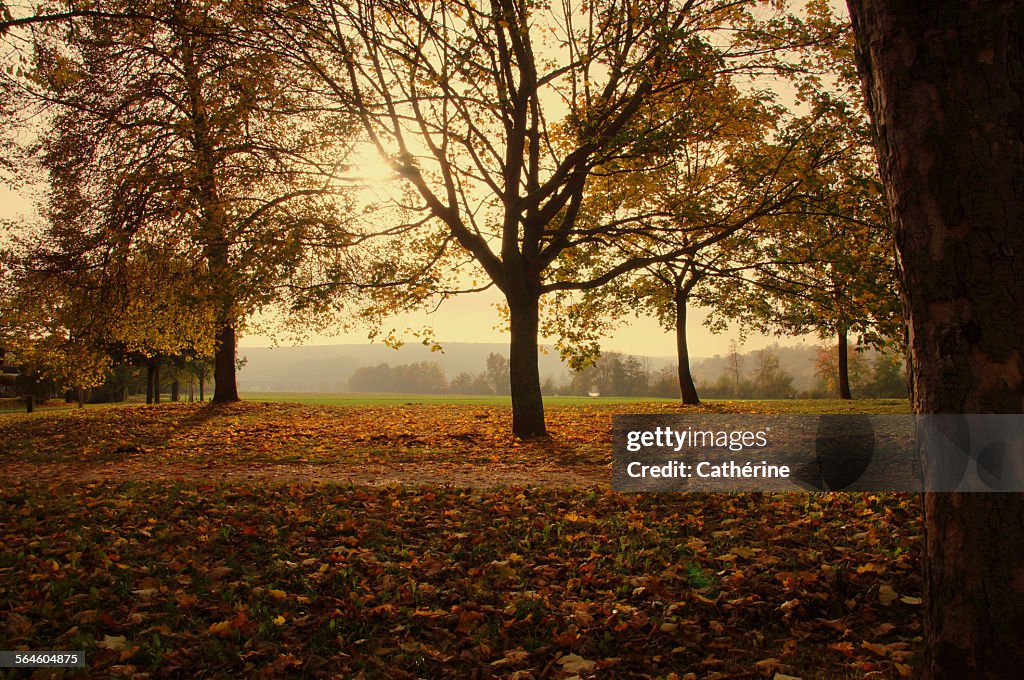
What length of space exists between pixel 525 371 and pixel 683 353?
12824 millimetres

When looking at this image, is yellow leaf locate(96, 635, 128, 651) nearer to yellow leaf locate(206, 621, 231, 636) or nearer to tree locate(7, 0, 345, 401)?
yellow leaf locate(206, 621, 231, 636)

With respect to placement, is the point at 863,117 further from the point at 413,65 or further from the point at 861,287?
the point at 413,65

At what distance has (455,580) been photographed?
18.7 ft

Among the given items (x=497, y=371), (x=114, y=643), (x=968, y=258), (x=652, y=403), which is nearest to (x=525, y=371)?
(x=114, y=643)

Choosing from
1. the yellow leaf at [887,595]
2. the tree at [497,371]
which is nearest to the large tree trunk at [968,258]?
the yellow leaf at [887,595]

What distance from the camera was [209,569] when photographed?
5.88 m

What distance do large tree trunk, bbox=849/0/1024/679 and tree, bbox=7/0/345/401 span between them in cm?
1333

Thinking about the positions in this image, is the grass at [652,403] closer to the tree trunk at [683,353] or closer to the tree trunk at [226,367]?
the tree trunk at [683,353]

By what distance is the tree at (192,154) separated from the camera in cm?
1458

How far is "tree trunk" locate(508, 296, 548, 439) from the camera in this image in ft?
51.1

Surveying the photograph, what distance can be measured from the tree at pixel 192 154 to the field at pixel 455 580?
7141 mm

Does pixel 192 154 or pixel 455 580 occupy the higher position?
pixel 192 154

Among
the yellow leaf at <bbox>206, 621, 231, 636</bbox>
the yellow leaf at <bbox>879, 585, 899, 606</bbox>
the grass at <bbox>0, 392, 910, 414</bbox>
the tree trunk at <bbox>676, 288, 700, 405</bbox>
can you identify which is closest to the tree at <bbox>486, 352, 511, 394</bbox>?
the grass at <bbox>0, 392, 910, 414</bbox>

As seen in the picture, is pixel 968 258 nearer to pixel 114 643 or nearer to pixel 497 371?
pixel 114 643
